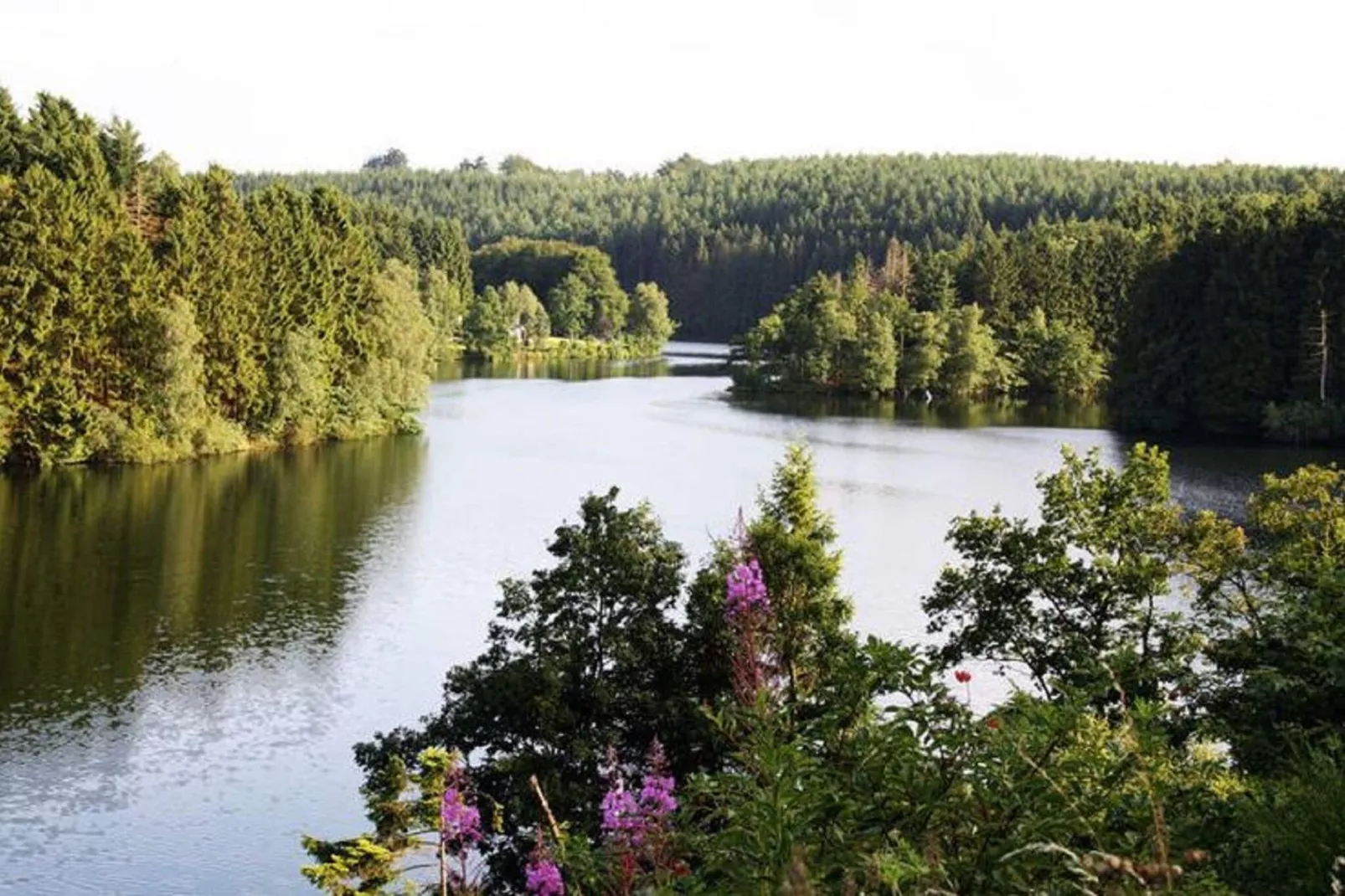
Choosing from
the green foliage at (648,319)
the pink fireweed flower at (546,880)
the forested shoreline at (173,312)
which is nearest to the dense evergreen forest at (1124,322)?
the green foliage at (648,319)

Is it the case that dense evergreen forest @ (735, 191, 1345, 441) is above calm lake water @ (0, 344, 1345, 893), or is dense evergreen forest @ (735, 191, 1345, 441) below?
above

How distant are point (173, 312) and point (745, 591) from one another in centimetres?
4377

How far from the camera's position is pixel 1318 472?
18.9m

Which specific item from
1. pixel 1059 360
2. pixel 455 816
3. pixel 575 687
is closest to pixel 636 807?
pixel 455 816

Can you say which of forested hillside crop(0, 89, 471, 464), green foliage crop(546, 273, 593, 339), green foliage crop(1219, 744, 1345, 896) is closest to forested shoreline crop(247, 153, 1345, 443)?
green foliage crop(546, 273, 593, 339)

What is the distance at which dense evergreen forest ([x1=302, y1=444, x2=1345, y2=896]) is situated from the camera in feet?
17.8

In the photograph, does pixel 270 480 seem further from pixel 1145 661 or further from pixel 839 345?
pixel 839 345

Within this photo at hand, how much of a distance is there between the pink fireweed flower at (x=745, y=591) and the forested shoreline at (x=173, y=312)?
1574 inches

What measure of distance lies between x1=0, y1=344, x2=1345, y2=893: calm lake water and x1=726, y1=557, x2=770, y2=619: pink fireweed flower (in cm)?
815


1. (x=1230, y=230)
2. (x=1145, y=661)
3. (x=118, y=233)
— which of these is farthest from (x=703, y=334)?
(x=1145, y=661)

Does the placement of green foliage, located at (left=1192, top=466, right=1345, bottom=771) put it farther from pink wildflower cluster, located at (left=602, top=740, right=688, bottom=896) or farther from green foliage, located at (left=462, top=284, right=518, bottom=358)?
green foliage, located at (left=462, top=284, right=518, bottom=358)

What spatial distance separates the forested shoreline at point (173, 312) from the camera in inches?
1861

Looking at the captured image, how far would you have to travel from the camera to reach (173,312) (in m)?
50.2

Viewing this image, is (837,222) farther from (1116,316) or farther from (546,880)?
(546,880)
